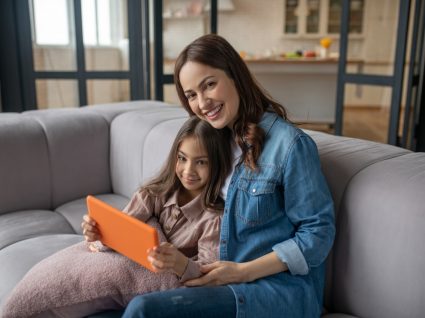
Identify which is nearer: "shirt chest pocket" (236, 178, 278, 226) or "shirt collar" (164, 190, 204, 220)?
"shirt chest pocket" (236, 178, 278, 226)

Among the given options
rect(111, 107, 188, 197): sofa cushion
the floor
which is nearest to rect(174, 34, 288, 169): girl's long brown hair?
rect(111, 107, 188, 197): sofa cushion

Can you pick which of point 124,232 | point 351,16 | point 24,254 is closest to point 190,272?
point 124,232

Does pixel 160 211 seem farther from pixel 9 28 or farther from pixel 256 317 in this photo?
pixel 9 28

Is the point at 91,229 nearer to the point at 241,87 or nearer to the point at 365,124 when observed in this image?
the point at 241,87

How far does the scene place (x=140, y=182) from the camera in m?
1.95

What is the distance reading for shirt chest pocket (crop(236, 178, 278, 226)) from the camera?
3.65 ft

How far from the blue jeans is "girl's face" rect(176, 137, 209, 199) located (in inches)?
13.7

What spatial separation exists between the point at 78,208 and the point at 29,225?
0.25 m

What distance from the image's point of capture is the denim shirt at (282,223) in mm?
1044

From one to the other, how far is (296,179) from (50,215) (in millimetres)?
1257

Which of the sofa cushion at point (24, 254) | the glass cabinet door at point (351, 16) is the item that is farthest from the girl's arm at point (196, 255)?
the glass cabinet door at point (351, 16)

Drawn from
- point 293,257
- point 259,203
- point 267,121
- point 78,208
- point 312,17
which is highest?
point 312,17

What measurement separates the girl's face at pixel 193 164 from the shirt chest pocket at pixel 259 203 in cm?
17

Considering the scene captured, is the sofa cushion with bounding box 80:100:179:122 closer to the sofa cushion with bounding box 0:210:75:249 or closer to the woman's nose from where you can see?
the sofa cushion with bounding box 0:210:75:249
